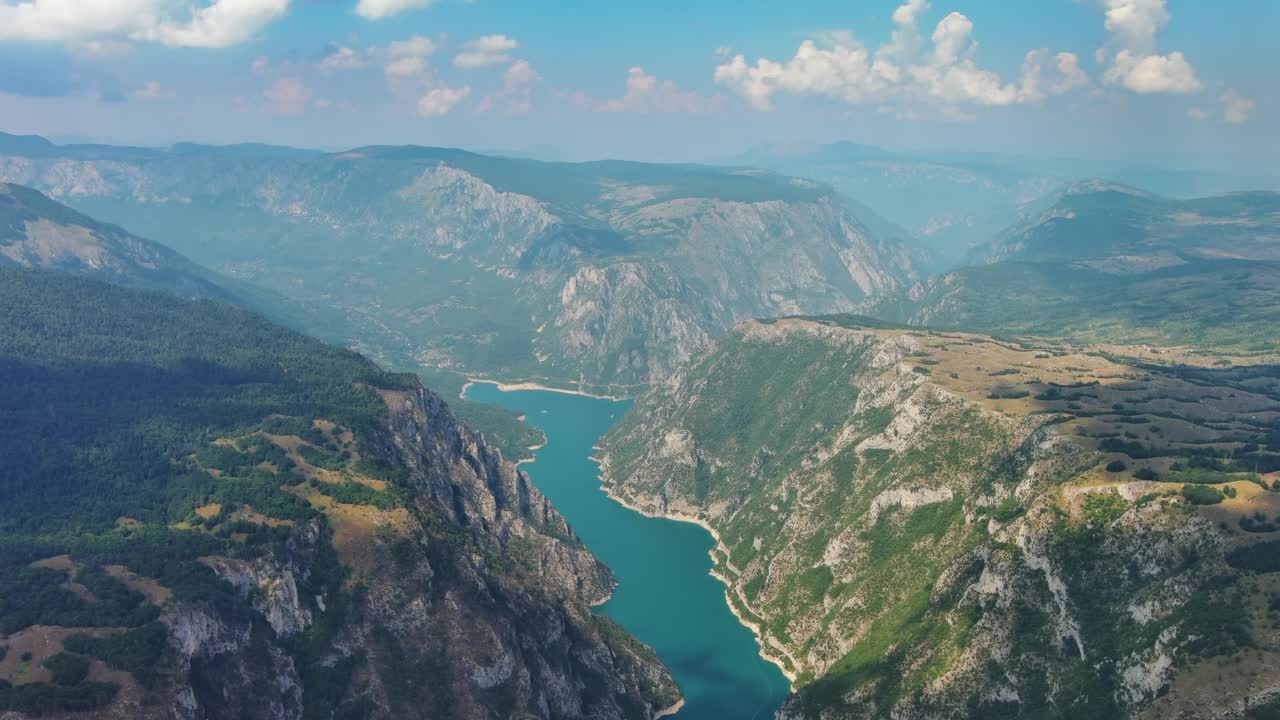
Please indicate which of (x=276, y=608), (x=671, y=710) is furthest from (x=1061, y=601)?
(x=276, y=608)

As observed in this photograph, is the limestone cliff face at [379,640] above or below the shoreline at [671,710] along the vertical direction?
above

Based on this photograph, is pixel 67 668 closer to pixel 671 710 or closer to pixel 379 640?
pixel 379 640

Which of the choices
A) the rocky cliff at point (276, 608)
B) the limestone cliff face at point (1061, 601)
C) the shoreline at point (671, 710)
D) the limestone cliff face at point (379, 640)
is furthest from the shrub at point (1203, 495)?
the limestone cliff face at point (379, 640)

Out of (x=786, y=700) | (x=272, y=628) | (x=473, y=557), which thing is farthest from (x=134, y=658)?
(x=786, y=700)

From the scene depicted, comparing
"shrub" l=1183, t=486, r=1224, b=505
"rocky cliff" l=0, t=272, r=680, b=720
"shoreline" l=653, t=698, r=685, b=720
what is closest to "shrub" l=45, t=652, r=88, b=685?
"rocky cliff" l=0, t=272, r=680, b=720

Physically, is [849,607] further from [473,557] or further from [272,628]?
[272,628]

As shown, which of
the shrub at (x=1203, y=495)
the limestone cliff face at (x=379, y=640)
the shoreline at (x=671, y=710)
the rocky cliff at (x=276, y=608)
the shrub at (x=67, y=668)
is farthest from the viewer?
the shoreline at (x=671, y=710)

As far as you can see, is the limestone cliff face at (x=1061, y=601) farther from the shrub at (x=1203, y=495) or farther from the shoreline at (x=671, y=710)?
the shoreline at (x=671, y=710)

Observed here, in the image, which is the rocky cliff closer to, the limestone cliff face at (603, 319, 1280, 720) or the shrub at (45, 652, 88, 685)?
the shrub at (45, 652, 88, 685)
